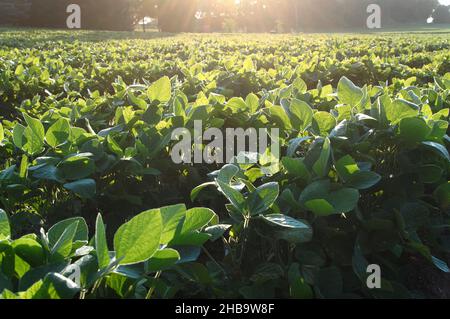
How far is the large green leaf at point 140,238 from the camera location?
0.93 metres

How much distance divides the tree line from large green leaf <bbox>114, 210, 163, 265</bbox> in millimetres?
39689

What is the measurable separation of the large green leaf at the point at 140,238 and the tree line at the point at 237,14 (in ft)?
130

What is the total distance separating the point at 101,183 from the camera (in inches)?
71.9

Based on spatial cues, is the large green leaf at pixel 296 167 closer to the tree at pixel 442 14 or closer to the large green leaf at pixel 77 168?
the large green leaf at pixel 77 168

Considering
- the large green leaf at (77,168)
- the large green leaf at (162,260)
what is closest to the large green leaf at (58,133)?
the large green leaf at (77,168)

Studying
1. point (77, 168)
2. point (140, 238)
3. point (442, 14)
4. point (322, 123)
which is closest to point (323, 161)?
point (322, 123)

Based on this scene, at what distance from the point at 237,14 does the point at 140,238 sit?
67.7 meters

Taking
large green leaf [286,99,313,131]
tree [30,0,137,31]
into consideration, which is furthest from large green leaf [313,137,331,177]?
tree [30,0,137,31]

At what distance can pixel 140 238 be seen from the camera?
94cm

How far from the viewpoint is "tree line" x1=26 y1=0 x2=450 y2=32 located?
126 ft

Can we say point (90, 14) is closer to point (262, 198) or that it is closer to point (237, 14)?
point (237, 14)

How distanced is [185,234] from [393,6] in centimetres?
8898
